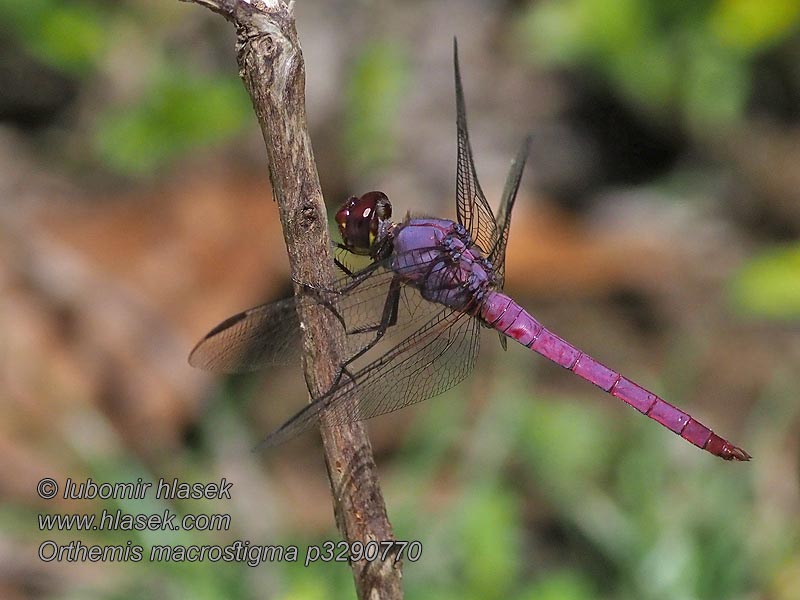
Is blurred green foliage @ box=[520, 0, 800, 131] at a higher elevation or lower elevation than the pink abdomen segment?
higher

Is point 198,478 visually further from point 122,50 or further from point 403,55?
point 403,55

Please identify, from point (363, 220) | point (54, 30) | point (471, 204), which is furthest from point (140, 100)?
point (363, 220)

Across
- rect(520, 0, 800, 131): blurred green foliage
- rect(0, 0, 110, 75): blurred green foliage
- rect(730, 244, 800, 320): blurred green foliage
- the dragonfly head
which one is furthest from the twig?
rect(0, 0, 110, 75): blurred green foliage

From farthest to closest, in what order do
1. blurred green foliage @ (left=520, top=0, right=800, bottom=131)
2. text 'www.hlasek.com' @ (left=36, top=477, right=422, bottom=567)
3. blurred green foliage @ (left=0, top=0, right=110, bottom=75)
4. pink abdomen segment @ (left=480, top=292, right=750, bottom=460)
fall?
blurred green foliage @ (left=0, top=0, right=110, bottom=75), blurred green foliage @ (left=520, top=0, right=800, bottom=131), text 'www.hlasek.com' @ (left=36, top=477, right=422, bottom=567), pink abdomen segment @ (left=480, top=292, right=750, bottom=460)

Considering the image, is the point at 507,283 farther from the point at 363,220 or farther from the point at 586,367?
the point at 363,220

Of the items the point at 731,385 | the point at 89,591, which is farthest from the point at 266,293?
the point at 731,385

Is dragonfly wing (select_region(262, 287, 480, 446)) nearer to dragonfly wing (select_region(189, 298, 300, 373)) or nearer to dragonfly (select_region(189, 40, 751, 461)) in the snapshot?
dragonfly (select_region(189, 40, 751, 461))
